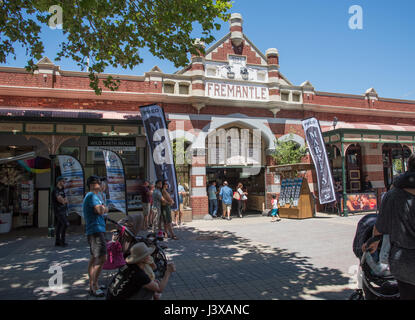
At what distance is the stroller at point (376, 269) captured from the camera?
9.62 ft

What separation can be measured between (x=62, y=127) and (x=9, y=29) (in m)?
3.40

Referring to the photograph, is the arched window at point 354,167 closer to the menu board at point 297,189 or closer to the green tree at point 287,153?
the green tree at point 287,153

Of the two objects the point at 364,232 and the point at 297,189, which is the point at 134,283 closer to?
the point at 364,232

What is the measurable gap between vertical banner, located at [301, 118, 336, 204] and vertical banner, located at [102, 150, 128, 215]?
8373 millimetres

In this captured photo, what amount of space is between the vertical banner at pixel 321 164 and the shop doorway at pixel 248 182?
2933 millimetres

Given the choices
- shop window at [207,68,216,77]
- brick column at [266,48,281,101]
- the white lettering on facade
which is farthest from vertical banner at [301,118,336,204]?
shop window at [207,68,216,77]

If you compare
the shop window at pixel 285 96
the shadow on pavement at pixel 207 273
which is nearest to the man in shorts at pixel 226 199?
the shadow on pavement at pixel 207 273

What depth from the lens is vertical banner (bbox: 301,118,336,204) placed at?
1228 centimetres

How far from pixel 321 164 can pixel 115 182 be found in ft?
28.8

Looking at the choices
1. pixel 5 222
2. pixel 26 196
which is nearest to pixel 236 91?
pixel 26 196

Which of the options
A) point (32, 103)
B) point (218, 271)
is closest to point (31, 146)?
point (32, 103)

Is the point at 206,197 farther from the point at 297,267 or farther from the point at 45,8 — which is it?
the point at 45,8
